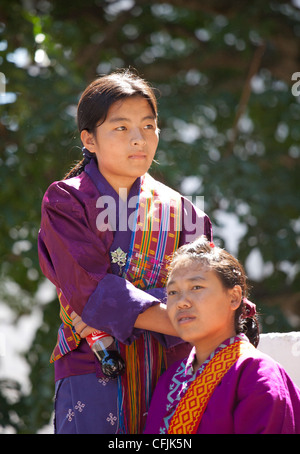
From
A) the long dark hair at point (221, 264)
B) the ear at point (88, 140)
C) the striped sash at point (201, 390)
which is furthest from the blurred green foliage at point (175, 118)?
the striped sash at point (201, 390)

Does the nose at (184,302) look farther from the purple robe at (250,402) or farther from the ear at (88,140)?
the ear at (88,140)

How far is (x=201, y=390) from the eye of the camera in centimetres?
194

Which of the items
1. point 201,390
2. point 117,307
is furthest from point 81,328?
point 201,390

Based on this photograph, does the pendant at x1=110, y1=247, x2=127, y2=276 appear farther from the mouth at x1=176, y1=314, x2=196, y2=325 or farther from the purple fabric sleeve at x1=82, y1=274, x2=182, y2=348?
the mouth at x1=176, y1=314, x2=196, y2=325

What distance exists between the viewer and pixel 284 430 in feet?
5.77

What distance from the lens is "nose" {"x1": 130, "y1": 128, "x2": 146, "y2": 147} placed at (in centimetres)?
220

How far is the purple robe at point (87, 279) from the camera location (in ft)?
6.64

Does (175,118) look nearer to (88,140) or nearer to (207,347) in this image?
(88,140)

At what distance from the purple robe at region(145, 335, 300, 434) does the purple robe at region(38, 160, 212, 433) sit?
0.21 meters

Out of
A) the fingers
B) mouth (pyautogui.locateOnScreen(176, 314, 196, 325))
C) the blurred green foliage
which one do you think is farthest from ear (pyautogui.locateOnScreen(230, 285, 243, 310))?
the blurred green foliage

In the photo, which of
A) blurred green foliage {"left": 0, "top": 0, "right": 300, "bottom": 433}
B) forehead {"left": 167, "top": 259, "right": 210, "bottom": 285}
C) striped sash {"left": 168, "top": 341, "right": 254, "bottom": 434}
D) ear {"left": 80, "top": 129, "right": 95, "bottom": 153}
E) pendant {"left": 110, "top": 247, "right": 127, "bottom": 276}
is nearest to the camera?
striped sash {"left": 168, "top": 341, "right": 254, "bottom": 434}

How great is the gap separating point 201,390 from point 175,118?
3210 millimetres

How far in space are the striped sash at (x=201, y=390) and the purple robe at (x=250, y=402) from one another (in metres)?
0.02
